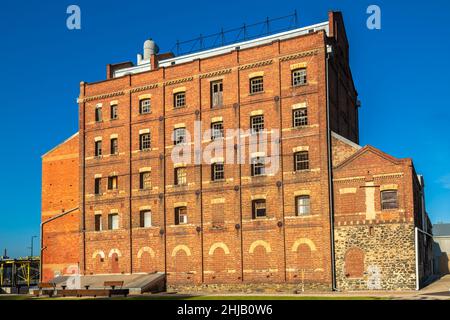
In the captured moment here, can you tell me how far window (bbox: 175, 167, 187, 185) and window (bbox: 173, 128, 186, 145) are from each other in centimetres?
198

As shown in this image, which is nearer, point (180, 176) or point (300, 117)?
point (300, 117)

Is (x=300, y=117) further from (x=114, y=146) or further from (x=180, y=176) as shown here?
(x=114, y=146)

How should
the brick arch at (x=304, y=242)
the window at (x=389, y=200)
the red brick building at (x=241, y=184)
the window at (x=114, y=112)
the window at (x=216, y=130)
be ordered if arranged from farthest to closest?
the window at (x=114, y=112), the window at (x=216, y=130), the brick arch at (x=304, y=242), the red brick building at (x=241, y=184), the window at (x=389, y=200)

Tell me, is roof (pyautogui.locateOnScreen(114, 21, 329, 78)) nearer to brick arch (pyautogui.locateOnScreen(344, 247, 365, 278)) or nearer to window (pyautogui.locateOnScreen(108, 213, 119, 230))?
window (pyautogui.locateOnScreen(108, 213, 119, 230))

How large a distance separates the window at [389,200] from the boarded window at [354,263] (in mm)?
3141

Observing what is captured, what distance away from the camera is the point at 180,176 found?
1735 inches

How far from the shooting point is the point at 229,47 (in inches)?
1890

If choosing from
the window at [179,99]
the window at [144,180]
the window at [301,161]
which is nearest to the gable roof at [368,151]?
the window at [301,161]

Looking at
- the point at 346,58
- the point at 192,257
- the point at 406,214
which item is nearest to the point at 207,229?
the point at 192,257

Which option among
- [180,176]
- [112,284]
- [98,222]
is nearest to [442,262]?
[180,176]

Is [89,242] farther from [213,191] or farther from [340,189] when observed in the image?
[340,189]

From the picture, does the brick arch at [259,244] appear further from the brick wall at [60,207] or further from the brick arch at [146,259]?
the brick wall at [60,207]

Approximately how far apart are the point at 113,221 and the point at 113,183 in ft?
9.62

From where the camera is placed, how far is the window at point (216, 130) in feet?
140
